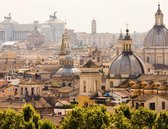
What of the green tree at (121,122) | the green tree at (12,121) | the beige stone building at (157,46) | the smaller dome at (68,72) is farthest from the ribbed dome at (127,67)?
the beige stone building at (157,46)

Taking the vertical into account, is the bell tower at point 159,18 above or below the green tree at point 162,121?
above

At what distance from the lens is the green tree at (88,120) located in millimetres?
36969

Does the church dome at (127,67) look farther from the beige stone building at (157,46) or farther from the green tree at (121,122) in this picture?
the beige stone building at (157,46)

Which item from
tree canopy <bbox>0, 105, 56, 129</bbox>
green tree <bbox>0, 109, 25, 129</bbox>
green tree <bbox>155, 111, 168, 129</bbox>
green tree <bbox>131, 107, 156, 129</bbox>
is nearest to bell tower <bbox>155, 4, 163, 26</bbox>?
green tree <bbox>131, 107, 156, 129</bbox>

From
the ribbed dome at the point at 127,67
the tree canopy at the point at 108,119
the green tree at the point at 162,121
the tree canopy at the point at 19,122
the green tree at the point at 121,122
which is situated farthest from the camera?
the ribbed dome at the point at 127,67

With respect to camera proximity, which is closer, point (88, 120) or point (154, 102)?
point (88, 120)

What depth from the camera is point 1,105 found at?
177 feet

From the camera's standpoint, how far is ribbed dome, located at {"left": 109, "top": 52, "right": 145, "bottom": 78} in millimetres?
54625

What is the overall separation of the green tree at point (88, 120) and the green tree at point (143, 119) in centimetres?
113

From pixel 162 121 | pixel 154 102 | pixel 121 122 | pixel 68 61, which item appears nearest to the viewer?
pixel 121 122

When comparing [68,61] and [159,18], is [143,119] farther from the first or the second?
[159,18]

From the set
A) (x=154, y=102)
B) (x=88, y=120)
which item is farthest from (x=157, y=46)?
(x=88, y=120)

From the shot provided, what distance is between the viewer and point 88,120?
37062mm

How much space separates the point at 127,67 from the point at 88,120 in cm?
1785
